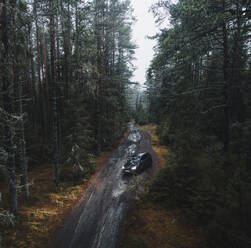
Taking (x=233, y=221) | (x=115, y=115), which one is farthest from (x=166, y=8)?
(x=115, y=115)

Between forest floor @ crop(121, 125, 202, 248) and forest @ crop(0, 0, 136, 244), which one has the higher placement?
forest @ crop(0, 0, 136, 244)

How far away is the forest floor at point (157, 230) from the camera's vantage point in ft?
19.4

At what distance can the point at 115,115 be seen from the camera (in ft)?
71.4

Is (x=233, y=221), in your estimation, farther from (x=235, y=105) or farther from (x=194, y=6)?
(x=235, y=105)

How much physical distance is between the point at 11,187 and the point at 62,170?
533cm

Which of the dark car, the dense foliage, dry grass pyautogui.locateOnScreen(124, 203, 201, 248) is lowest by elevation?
dry grass pyautogui.locateOnScreen(124, 203, 201, 248)

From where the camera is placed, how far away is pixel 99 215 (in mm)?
7887

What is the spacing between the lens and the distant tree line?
266 inches

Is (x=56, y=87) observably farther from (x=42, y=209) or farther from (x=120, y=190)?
(x=120, y=190)

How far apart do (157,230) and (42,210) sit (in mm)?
6101

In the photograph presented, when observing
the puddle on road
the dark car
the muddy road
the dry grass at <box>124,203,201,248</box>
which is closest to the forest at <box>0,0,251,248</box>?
the dry grass at <box>124,203,201,248</box>

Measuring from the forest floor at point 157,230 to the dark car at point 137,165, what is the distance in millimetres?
4022

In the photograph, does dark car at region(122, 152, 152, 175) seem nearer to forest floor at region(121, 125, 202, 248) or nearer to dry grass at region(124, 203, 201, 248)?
forest floor at region(121, 125, 202, 248)

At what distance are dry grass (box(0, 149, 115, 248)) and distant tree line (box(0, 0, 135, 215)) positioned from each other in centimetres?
78
